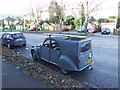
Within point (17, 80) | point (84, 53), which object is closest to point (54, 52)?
point (84, 53)

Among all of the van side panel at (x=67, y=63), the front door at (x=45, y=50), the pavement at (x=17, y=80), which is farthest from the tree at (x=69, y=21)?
the pavement at (x=17, y=80)

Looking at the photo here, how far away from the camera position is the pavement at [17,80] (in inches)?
142

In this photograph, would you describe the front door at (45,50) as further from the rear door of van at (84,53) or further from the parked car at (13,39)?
the parked car at (13,39)

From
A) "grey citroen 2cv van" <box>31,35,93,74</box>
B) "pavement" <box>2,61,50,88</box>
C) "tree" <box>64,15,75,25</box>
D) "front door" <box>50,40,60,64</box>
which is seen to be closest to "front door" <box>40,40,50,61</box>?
"grey citroen 2cv van" <box>31,35,93,74</box>

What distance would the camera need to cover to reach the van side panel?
456 cm

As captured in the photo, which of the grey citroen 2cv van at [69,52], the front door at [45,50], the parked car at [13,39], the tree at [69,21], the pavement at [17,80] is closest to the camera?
the pavement at [17,80]

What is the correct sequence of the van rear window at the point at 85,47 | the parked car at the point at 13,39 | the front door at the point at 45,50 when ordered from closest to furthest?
the van rear window at the point at 85,47
the front door at the point at 45,50
the parked car at the point at 13,39

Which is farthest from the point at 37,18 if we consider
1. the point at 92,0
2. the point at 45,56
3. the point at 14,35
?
the point at 45,56

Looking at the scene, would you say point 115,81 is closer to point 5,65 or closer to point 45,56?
point 45,56

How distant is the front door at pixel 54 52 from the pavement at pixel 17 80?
1.56m

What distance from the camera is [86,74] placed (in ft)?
16.4

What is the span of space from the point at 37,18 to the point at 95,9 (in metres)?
22.2

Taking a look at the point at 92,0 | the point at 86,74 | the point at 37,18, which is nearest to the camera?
the point at 86,74

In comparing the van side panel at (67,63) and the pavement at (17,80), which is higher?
the van side panel at (67,63)
